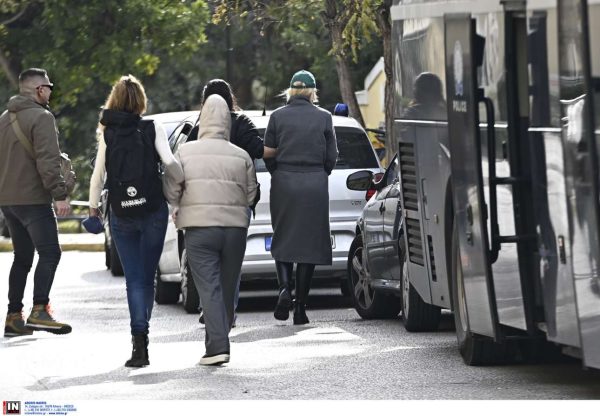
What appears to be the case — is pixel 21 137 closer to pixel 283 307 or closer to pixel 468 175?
pixel 283 307

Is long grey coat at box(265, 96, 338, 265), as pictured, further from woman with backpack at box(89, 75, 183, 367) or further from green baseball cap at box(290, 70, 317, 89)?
woman with backpack at box(89, 75, 183, 367)

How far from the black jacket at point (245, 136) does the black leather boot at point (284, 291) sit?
1.49m

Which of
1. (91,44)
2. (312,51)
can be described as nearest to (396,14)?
(91,44)

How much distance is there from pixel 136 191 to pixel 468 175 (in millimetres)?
2275

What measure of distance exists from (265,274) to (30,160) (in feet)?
9.01

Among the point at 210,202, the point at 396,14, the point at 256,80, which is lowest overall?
the point at 256,80

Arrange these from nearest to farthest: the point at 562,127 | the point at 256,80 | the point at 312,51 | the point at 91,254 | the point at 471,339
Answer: the point at 562,127, the point at 471,339, the point at 91,254, the point at 312,51, the point at 256,80

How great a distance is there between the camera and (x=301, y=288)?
48.0 feet

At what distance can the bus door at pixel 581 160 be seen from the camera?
8.39 m

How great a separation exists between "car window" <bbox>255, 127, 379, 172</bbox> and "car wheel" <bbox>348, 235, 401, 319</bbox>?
40.0 inches

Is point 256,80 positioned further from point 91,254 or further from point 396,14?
point 396,14

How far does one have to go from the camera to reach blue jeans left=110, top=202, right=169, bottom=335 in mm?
11602

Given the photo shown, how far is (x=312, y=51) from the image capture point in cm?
5284

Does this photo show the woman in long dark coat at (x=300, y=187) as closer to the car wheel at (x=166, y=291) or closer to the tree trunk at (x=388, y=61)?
the car wheel at (x=166, y=291)
